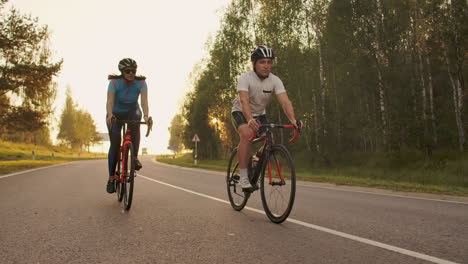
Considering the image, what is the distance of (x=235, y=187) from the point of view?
19.6 ft

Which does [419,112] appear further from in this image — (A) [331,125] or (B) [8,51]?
(B) [8,51]

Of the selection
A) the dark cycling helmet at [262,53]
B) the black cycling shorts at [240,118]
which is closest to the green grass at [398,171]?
the black cycling shorts at [240,118]

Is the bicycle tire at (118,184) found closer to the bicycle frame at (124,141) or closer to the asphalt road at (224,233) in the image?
the bicycle frame at (124,141)

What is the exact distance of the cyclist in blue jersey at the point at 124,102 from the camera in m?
6.01

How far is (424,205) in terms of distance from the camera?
6887 millimetres

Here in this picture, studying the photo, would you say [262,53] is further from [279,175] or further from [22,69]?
[22,69]

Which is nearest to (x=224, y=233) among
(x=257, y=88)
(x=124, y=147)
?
(x=257, y=88)

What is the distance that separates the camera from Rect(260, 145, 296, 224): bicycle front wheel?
4602 mm

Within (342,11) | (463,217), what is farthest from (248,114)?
(342,11)

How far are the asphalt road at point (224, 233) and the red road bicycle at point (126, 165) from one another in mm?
244

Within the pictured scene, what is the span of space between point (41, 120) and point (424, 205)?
84.9ft

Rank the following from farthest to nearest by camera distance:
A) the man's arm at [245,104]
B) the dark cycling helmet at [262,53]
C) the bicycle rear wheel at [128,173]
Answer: the bicycle rear wheel at [128,173] → the dark cycling helmet at [262,53] → the man's arm at [245,104]

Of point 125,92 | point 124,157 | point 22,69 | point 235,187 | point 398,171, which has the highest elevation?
point 22,69

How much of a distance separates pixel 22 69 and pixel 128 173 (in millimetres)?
22241
